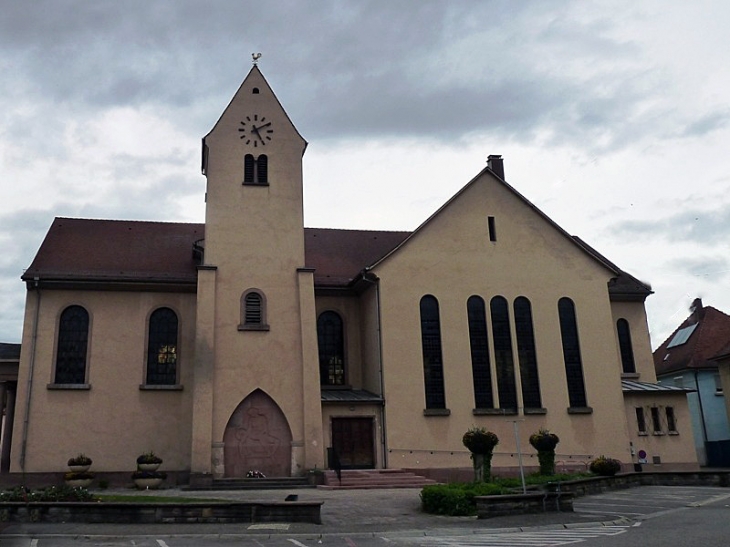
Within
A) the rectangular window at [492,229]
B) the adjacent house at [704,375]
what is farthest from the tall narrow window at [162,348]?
the adjacent house at [704,375]

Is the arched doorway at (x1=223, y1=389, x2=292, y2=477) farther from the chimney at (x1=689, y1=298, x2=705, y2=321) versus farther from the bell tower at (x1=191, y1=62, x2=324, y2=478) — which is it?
the chimney at (x1=689, y1=298, x2=705, y2=321)

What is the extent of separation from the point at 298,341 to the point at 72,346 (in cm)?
897

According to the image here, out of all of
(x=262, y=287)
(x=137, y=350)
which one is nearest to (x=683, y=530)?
(x=262, y=287)

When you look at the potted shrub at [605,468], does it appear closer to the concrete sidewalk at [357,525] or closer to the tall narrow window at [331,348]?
the concrete sidewalk at [357,525]

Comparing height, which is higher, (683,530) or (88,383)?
(88,383)

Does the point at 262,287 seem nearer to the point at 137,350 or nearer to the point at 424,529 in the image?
the point at 137,350

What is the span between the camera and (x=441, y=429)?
27125 millimetres

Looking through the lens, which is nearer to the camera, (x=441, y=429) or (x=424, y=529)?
(x=424, y=529)

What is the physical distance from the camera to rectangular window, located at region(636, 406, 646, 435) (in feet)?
95.6

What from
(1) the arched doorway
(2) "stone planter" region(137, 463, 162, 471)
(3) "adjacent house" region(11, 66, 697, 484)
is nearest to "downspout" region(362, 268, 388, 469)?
(3) "adjacent house" region(11, 66, 697, 484)

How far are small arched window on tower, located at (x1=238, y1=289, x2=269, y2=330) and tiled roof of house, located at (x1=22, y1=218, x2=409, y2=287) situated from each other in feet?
9.38

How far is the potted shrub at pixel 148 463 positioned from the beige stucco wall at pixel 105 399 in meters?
1.37

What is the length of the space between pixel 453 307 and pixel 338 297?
5.21 metres

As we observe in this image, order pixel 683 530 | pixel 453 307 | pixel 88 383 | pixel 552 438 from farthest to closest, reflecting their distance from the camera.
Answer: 1. pixel 453 307
2. pixel 88 383
3. pixel 552 438
4. pixel 683 530
